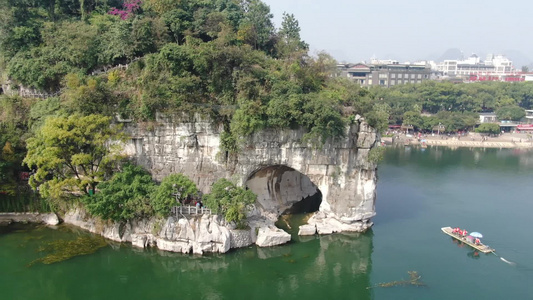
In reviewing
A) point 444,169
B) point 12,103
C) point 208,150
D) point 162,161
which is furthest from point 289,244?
point 444,169

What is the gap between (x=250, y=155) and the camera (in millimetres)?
20938

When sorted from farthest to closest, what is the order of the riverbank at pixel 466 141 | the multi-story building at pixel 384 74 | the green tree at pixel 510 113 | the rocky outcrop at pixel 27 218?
the multi-story building at pixel 384 74
the green tree at pixel 510 113
the riverbank at pixel 466 141
the rocky outcrop at pixel 27 218

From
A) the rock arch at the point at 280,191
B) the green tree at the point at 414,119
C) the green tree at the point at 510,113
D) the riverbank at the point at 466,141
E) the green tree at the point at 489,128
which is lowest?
the rock arch at the point at 280,191

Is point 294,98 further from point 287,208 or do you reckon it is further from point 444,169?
point 444,169

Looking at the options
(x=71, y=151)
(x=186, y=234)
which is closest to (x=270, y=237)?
(x=186, y=234)

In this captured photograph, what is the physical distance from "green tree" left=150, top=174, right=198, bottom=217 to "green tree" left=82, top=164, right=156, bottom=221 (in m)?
0.52

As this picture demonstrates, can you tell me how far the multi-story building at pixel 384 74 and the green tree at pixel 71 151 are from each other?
60.7 metres

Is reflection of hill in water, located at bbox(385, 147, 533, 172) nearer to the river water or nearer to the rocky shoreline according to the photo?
the river water

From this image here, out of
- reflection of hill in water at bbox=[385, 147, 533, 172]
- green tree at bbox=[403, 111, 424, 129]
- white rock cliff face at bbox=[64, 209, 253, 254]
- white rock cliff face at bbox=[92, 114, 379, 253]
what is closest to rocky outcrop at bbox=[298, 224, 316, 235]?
white rock cliff face at bbox=[92, 114, 379, 253]

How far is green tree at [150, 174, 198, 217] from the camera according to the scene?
18.4 meters

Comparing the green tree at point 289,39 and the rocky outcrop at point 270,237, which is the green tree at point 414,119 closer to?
the green tree at point 289,39

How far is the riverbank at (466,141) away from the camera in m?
51.7

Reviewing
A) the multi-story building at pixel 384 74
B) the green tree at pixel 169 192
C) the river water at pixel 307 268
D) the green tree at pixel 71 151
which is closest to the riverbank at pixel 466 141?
the multi-story building at pixel 384 74

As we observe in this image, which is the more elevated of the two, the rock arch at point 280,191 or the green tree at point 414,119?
the green tree at point 414,119
